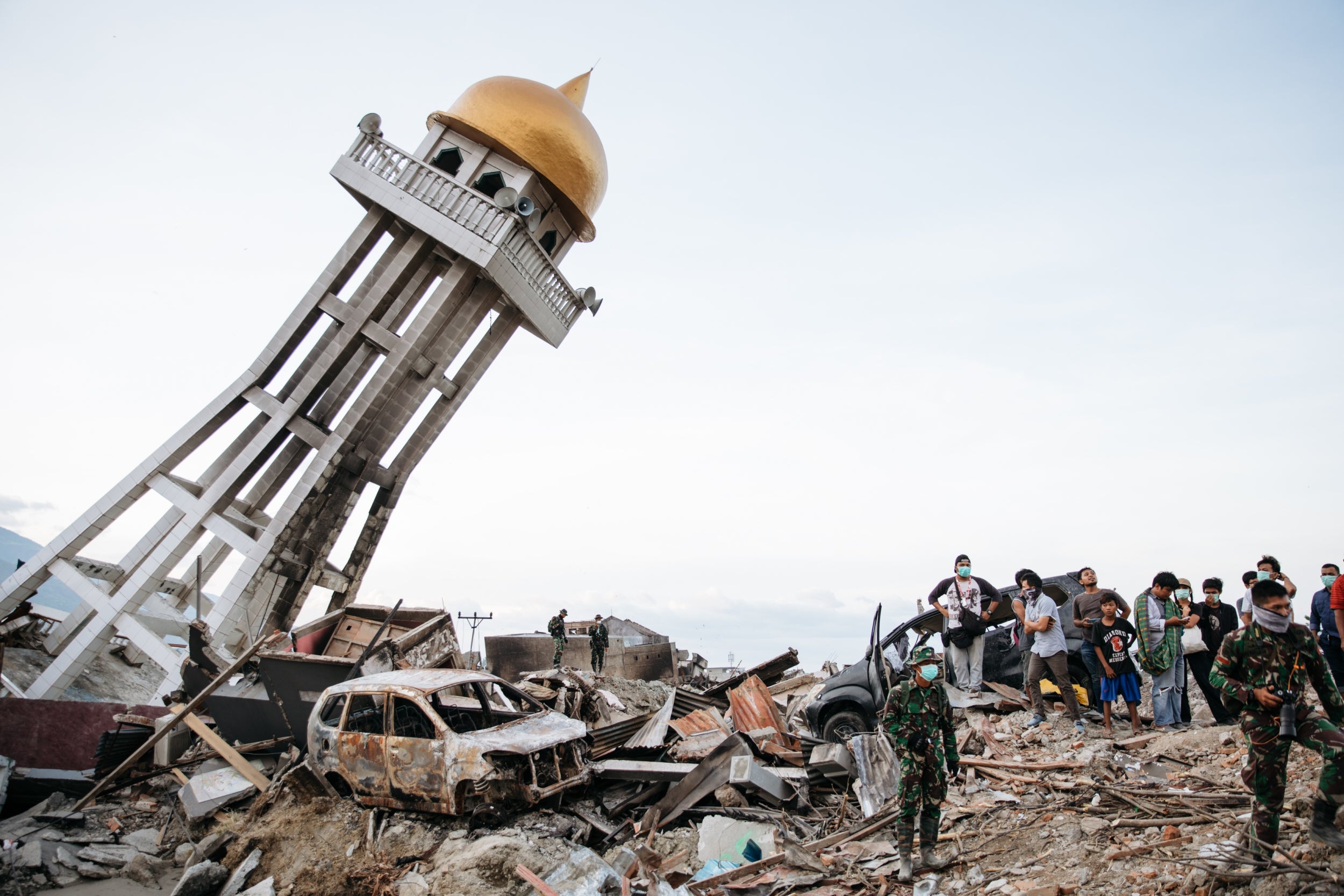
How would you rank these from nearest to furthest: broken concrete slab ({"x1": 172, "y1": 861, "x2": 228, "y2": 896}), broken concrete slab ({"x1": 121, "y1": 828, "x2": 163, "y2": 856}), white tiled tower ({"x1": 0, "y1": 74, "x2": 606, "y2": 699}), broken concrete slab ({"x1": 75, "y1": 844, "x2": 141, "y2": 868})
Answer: broken concrete slab ({"x1": 172, "y1": 861, "x2": 228, "y2": 896}) → broken concrete slab ({"x1": 75, "y1": 844, "x2": 141, "y2": 868}) → broken concrete slab ({"x1": 121, "y1": 828, "x2": 163, "y2": 856}) → white tiled tower ({"x1": 0, "y1": 74, "x2": 606, "y2": 699})

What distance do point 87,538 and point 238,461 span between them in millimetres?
3852

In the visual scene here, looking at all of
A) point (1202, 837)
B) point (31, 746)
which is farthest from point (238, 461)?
point (1202, 837)

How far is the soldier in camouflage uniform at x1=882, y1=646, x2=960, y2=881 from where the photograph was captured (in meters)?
5.44

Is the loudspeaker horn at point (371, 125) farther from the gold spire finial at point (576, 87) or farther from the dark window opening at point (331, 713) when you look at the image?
the dark window opening at point (331, 713)

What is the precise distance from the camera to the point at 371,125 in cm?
1798

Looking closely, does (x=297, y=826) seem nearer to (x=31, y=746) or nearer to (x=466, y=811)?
(x=466, y=811)

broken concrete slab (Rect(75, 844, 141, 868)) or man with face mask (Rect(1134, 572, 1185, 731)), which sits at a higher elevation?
man with face mask (Rect(1134, 572, 1185, 731))

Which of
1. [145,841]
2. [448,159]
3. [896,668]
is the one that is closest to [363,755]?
[145,841]

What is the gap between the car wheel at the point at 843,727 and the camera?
886cm

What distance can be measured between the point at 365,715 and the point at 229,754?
299 cm

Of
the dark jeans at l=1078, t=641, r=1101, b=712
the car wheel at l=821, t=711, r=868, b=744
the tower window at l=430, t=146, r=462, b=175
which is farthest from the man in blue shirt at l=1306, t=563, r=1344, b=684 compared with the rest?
the tower window at l=430, t=146, r=462, b=175

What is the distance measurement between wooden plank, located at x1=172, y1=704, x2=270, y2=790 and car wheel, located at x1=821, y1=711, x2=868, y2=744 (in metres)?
7.04

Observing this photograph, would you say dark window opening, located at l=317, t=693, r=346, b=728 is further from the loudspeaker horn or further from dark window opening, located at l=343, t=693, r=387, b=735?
the loudspeaker horn

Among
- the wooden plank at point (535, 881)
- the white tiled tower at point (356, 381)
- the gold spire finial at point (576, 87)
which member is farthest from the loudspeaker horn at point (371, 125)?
the wooden plank at point (535, 881)
